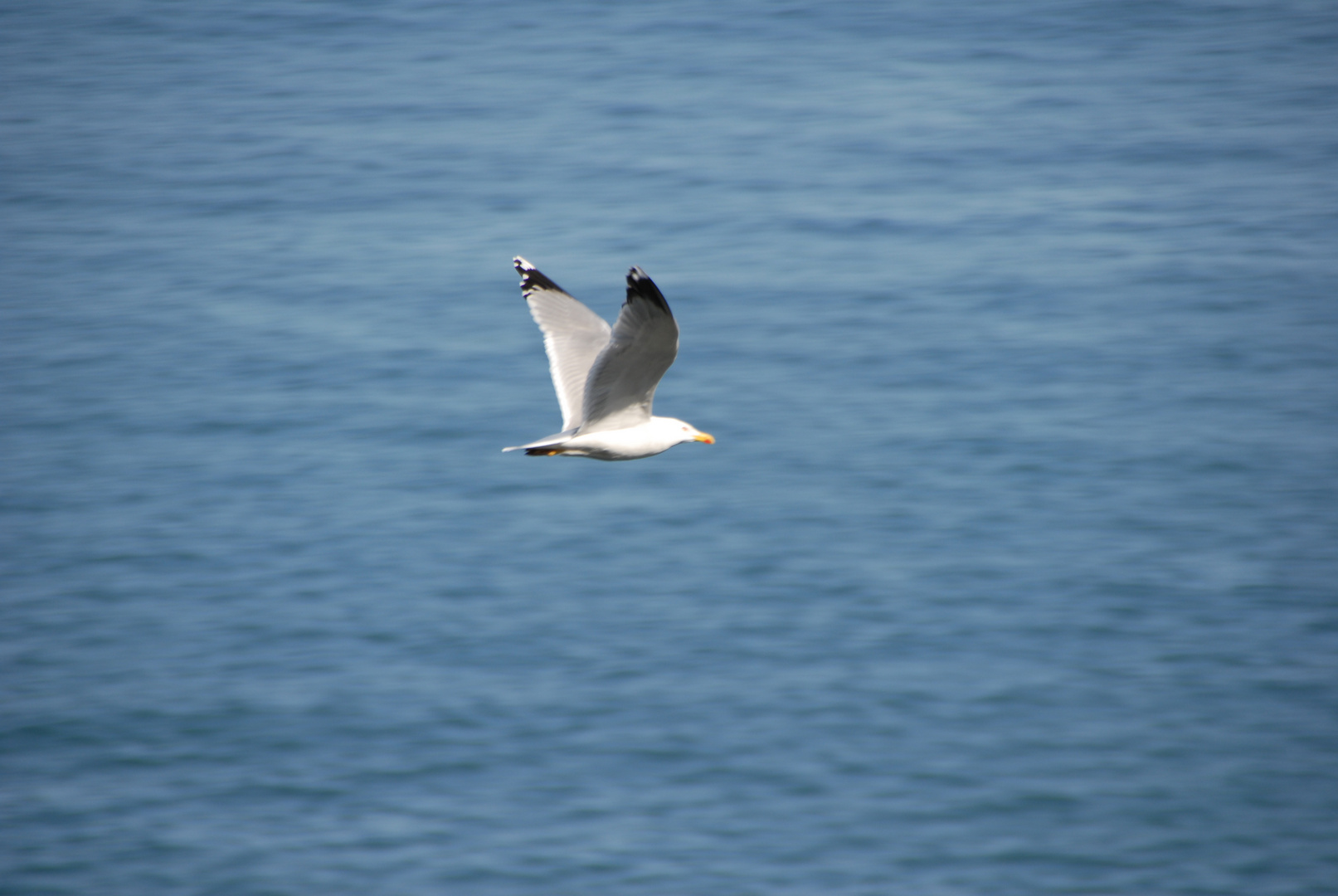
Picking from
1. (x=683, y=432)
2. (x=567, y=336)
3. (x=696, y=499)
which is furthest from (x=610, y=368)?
(x=696, y=499)

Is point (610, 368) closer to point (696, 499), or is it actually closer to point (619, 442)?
point (619, 442)

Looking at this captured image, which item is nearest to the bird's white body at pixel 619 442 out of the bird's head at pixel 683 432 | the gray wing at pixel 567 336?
the bird's head at pixel 683 432

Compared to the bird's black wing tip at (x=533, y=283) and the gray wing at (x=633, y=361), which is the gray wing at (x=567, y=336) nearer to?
the bird's black wing tip at (x=533, y=283)

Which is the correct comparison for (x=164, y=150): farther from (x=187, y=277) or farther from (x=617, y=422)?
(x=617, y=422)

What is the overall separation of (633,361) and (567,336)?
145 centimetres

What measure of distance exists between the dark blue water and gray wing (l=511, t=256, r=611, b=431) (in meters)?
3.70

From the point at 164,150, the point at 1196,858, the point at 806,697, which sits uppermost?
the point at 164,150

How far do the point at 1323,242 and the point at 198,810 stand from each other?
17.3 metres

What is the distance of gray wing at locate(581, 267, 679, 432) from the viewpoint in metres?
10.3

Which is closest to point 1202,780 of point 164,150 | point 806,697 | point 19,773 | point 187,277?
point 806,697

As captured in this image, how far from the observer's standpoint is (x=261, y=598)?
17031 millimetres

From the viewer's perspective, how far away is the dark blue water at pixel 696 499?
45.1ft

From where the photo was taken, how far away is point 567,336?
479 inches

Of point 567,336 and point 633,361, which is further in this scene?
point 567,336
